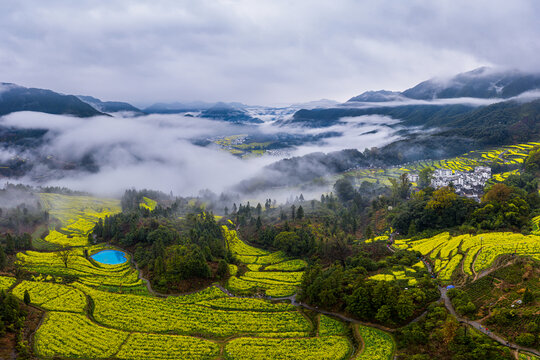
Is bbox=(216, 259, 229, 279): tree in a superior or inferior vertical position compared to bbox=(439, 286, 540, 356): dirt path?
inferior

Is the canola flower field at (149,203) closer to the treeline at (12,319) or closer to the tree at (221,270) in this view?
the tree at (221,270)

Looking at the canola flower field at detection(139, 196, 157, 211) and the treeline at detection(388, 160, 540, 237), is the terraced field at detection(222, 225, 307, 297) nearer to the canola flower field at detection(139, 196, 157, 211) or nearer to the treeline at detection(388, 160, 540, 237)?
the treeline at detection(388, 160, 540, 237)

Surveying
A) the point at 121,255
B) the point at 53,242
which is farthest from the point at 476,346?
the point at 53,242

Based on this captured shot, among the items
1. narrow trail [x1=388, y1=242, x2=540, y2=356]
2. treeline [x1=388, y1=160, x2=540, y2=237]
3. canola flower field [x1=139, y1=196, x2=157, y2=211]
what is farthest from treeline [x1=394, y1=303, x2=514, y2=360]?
canola flower field [x1=139, y1=196, x2=157, y2=211]

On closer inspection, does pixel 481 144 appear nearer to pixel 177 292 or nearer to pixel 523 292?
pixel 523 292

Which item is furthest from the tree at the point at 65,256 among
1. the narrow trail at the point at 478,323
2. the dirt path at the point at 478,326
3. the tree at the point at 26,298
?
the dirt path at the point at 478,326

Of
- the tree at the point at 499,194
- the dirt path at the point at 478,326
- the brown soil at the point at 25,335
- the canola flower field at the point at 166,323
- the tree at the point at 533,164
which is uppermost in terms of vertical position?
the tree at the point at 533,164

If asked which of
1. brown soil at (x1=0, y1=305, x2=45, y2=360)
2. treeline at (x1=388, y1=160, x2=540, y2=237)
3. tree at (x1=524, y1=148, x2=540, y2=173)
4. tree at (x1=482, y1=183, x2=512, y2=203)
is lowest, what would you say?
brown soil at (x1=0, y1=305, x2=45, y2=360)
